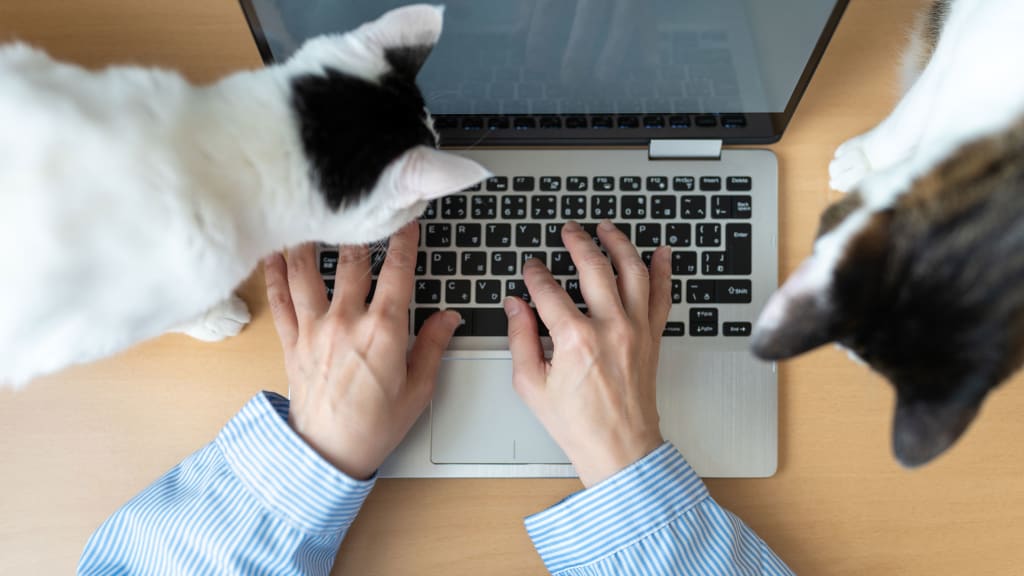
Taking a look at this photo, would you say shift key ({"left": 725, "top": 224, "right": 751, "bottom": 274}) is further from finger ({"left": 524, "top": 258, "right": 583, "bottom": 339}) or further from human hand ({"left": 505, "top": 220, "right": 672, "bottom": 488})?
finger ({"left": 524, "top": 258, "right": 583, "bottom": 339})

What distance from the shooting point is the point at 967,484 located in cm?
70

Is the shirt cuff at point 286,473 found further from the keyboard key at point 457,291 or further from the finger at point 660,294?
the finger at point 660,294

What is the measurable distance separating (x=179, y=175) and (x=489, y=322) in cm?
33

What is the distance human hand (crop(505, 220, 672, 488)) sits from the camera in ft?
2.19

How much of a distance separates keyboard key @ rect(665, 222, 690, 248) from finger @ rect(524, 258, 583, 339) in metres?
0.13

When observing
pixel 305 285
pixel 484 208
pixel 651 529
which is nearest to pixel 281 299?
pixel 305 285

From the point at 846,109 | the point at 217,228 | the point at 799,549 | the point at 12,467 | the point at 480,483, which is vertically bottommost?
the point at 799,549

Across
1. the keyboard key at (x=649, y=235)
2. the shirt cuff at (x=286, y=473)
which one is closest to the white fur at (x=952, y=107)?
the keyboard key at (x=649, y=235)

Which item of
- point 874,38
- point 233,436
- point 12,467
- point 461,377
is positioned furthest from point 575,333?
point 12,467

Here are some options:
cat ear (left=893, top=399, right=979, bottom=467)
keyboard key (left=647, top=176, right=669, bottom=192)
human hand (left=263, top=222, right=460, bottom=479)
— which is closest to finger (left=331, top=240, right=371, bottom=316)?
human hand (left=263, top=222, right=460, bottom=479)

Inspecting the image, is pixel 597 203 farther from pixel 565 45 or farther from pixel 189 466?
pixel 189 466

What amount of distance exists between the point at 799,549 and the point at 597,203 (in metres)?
0.43

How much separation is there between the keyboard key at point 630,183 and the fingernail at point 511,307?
0.58 feet

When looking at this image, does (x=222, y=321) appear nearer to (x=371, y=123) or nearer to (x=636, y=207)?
(x=371, y=123)
